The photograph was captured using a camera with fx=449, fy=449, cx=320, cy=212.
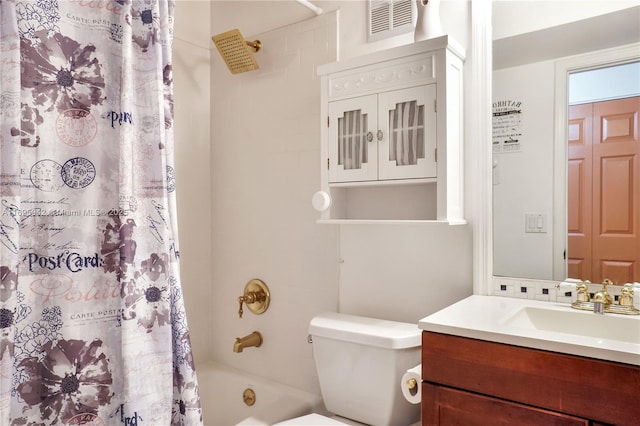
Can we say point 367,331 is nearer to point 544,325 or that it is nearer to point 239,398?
point 544,325

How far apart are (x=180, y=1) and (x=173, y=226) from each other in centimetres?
155

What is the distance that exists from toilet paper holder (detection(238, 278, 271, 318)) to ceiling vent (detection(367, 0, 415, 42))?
1234 millimetres

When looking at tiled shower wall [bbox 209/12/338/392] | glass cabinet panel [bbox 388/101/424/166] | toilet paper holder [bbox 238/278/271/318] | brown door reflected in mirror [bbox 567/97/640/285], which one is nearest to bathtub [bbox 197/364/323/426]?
tiled shower wall [bbox 209/12/338/392]

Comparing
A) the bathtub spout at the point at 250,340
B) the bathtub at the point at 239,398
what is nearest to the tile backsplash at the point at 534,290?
the bathtub at the point at 239,398

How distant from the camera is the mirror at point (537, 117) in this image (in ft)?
4.80

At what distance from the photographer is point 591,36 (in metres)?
1.44

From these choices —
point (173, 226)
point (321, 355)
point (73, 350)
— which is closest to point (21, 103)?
point (173, 226)

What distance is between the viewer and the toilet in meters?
1.53

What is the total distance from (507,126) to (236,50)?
1.28 meters

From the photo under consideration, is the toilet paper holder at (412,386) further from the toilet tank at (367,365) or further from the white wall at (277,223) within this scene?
the white wall at (277,223)

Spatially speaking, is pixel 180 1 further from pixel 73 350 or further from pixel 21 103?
pixel 73 350

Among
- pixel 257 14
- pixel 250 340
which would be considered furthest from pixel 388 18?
pixel 250 340

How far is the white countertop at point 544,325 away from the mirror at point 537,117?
16 cm

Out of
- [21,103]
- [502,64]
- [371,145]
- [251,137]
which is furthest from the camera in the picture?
[251,137]
